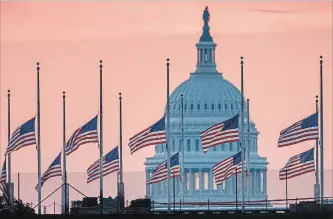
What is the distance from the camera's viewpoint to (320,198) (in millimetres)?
185500

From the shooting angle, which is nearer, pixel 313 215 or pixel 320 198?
pixel 313 215

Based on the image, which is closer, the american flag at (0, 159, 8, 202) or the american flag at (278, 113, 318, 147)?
the american flag at (278, 113, 318, 147)

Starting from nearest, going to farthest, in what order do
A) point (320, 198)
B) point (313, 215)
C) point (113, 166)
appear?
point (313, 215) → point (320, 198) → point (113, 166)

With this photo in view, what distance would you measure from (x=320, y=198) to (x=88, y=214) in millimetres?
16517

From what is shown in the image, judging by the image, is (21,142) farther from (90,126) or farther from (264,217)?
(264,217)

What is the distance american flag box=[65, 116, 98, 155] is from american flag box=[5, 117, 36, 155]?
2.48m

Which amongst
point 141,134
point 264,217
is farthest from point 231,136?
point 264,217

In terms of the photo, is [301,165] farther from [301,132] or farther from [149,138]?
[149,138]

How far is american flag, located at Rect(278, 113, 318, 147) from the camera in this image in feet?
608

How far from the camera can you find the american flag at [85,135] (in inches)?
7466

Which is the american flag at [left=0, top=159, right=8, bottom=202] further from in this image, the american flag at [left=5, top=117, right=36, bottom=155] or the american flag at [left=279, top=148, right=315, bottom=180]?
the american flag at [left=279, top=148, right=315, bottom=180]

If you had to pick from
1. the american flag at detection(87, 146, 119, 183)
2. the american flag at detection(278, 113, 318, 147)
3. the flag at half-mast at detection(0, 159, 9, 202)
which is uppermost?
the american flag at detection(278, 113, 318, 147)

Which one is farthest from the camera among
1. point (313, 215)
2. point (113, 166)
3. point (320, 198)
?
point (113, 166)

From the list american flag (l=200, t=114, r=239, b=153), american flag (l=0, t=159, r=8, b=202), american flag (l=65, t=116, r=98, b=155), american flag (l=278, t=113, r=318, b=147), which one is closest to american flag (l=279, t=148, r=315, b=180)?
american flag (l=200, t=114, r=239, b=153)
